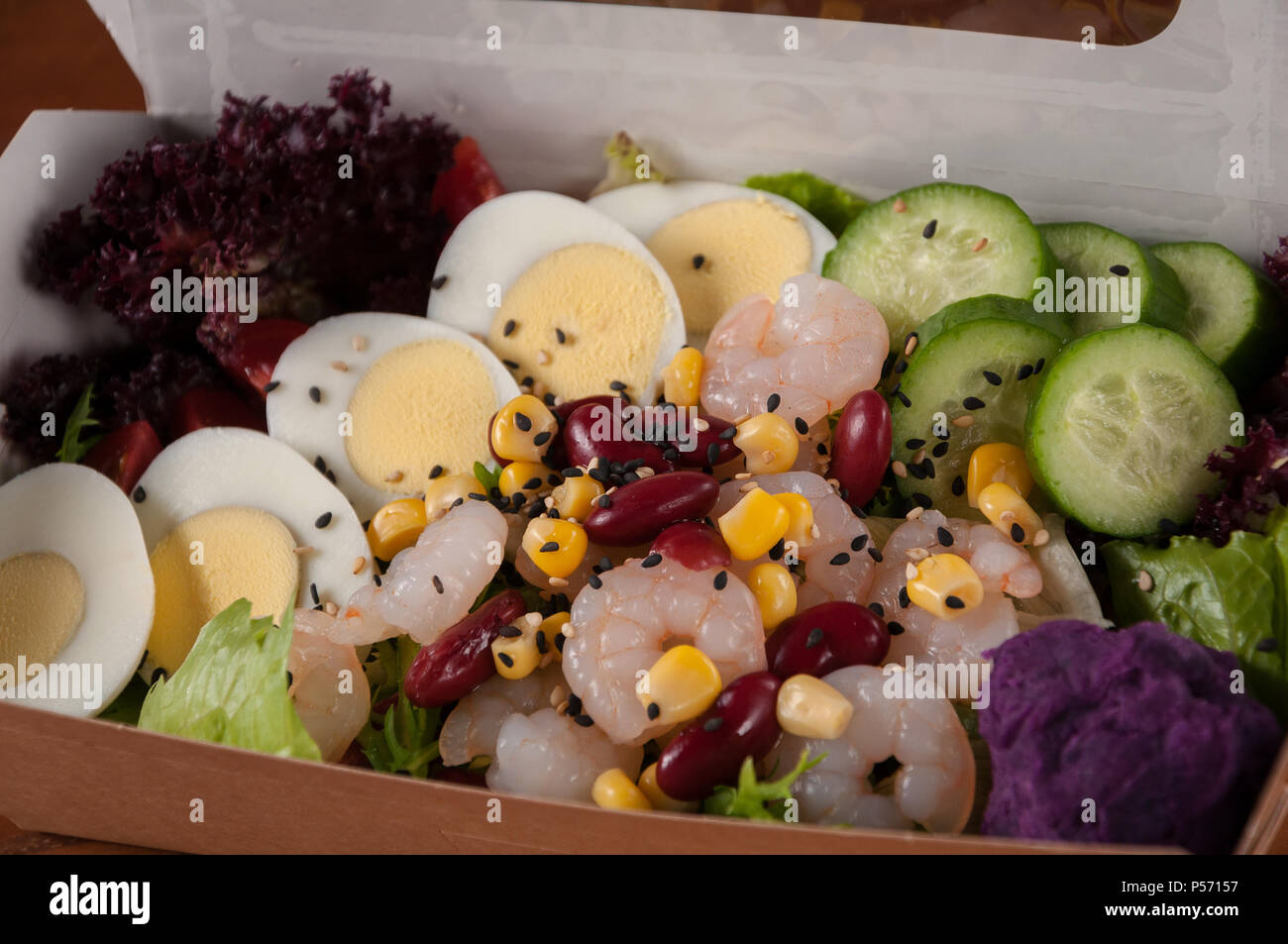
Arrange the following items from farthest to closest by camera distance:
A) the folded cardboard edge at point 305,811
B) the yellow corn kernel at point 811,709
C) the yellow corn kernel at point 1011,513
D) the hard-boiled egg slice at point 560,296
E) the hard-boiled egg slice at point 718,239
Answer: the hard-boiled egg slice at point 718,239
the hard-boiled egg slice at point 560,296
the yellow corn kernel at point 1011,513
the yellow corn kernel at point 811,709
the folded cardboard edge at point 305,811

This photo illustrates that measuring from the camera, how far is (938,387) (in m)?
2.76

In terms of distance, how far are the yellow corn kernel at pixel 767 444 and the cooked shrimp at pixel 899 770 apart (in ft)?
2.18

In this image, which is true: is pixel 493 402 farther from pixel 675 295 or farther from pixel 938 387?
pixel 938 387

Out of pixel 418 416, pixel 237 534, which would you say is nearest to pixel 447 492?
pixel 418 416

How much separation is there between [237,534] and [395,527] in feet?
1.60

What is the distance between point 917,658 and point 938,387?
2.52 ft

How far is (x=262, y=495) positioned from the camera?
10.0 feet

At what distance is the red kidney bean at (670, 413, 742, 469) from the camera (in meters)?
2.65

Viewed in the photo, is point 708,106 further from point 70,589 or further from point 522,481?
point 70,589

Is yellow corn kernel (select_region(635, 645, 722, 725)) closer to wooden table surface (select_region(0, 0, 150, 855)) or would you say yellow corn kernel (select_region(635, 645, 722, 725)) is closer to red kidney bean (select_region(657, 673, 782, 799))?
red kidney bean (select_region(657, 673, 782, 799))

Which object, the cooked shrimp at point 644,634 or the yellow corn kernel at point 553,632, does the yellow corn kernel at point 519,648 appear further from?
the cooked shrimp at point 644,634

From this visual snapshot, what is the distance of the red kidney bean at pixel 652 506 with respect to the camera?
2.44 meters

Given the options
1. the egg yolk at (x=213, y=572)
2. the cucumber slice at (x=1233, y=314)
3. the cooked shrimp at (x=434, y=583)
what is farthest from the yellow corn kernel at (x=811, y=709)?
the cucumber slice at (x=1233, y=314)

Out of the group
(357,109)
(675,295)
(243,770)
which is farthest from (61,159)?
(243,770)
